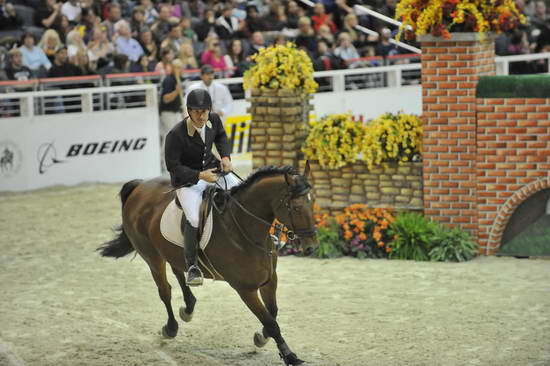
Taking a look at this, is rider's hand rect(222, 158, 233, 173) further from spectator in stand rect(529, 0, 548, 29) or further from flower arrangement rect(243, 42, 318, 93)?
spectator in stand rect(529, 0, 548, 29)

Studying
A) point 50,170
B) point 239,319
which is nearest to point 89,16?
point 50,170

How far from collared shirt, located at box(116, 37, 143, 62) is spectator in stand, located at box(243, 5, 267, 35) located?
133 inches

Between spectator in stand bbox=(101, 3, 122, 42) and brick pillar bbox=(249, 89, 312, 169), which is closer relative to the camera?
brick pillar bbox=(249, 89, 312, 169)

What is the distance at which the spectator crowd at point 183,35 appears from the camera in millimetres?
18609

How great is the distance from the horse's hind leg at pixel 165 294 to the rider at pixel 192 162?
2.26 ft

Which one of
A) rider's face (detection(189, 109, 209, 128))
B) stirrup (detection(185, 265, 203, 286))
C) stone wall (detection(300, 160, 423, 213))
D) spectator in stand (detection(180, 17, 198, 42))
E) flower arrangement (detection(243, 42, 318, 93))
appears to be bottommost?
stirrup (detection(185, 265, 203, 286))

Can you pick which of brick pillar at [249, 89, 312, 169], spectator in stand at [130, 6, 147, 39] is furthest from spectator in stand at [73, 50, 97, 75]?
brick pillar at [249, 89, 312, 169]

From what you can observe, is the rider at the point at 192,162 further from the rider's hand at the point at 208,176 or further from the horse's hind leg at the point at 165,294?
the horse's hind leg at the point at 165,294

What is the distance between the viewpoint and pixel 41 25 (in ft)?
64.6

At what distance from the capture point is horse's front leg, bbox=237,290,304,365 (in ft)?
26.7

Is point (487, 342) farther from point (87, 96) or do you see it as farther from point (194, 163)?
point (87, 96)

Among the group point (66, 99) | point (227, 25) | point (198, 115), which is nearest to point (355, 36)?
point (227, 25)

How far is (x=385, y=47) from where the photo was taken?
75.2 feet

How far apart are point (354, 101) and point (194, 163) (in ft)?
40.1
